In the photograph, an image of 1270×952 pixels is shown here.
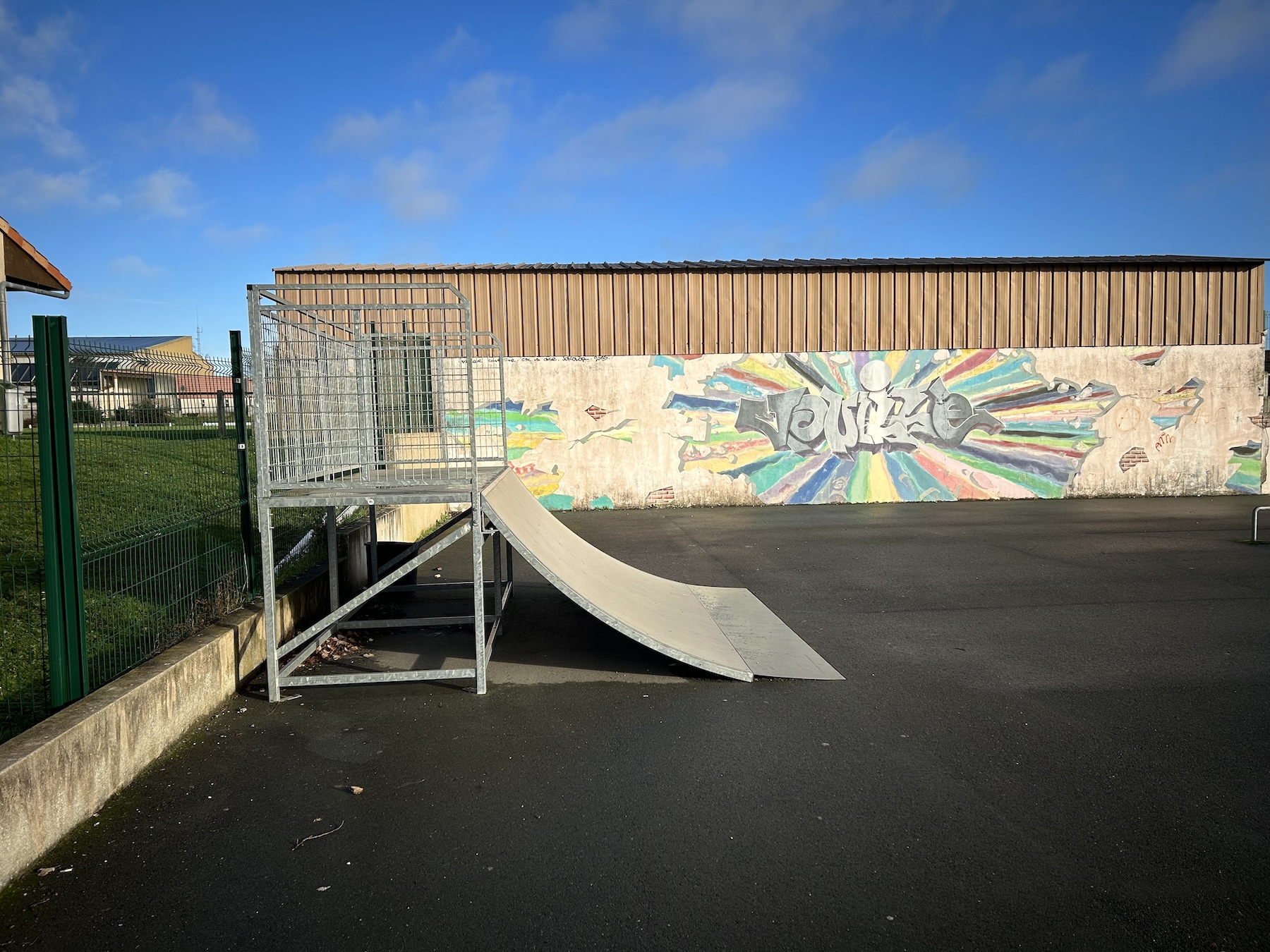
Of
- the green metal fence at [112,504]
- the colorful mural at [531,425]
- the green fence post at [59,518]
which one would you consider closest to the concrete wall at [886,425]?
the colorful mural at [531,425]

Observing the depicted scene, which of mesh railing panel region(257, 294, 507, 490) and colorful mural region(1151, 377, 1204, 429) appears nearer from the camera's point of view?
mesh railing panel region(257, 294, 507, 490)

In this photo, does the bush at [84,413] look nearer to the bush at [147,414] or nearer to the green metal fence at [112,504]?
the green metal fence at [112,504]

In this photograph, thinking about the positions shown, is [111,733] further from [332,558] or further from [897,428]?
[897,428]

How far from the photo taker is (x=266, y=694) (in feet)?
17.4

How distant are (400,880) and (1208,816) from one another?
3.24m

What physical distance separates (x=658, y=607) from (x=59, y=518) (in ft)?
13.0

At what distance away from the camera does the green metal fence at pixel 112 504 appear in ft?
12.7

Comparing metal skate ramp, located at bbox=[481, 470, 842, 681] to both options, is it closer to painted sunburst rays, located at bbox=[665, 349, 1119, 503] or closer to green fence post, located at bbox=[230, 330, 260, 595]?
green fence post, located at bbox=[230, 330, 260, 595]

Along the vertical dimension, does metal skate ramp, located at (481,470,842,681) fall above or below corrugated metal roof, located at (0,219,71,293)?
below

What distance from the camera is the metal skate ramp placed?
213 inches

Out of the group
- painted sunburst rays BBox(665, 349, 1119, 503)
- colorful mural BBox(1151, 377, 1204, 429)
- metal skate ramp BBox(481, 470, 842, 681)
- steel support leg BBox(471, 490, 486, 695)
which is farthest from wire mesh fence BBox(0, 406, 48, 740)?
colorful mural BBox(1151, 377, 1204, 429)

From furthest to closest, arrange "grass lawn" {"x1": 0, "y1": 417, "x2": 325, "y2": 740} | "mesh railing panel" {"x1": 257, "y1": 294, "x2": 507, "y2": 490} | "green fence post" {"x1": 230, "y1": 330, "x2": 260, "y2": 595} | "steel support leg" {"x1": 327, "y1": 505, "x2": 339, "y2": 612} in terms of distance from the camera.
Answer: "steel support leg" {"x1": 327, "y1": 505, "x2": 339, "y2": 612}, "green fence post" {"x1": 230, "y1": 330, "x2": 260, "y2": 595}, "mesh railing panel" {"x1": 257, "y1": 294, "x2": 507, "y2": 490}, "grass lawn" {"x1": 0, "y1": 417, "x2": 325, "y2": 740}

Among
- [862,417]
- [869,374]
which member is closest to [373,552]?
[862,417]

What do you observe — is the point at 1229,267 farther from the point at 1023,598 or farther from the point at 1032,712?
the point at 1032,712
